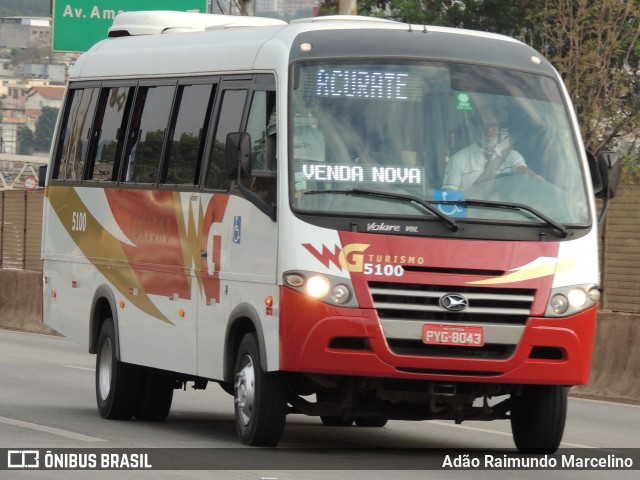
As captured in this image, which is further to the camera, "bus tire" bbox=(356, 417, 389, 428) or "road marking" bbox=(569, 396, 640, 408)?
"road marking" bbox=(569, 396, 640, 408)

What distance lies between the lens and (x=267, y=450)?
12.3 m

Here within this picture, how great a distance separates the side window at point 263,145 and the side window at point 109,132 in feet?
9.83

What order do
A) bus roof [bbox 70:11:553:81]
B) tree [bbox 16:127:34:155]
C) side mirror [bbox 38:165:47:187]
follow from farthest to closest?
1. tree [bbox 16:127:34:155]
2. side mirror [bbox 38:165:47:187]
3. bus roof [bbox 70:11:553:81]

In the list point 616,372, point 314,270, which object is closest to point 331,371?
point 314,270

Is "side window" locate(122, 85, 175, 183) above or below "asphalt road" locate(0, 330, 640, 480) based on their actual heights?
above

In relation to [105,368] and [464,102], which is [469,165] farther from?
[105,368]

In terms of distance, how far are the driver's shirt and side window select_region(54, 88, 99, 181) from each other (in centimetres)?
517

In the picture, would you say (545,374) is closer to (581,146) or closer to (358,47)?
(581,146)

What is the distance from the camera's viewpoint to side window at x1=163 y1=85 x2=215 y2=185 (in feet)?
46.1

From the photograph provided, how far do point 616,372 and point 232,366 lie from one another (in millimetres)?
6758

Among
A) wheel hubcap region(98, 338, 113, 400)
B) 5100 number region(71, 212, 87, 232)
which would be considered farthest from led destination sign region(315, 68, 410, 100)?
5100 number region(71, 212, 87, 232)

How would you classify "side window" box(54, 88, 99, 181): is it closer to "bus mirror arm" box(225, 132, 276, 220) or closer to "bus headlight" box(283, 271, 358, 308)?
"bus mirror arm" box(225, 132, 276, 220)

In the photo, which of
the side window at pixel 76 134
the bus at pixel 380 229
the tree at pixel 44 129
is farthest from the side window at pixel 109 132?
the tree at pixel 44 129

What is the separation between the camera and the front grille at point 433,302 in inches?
466
